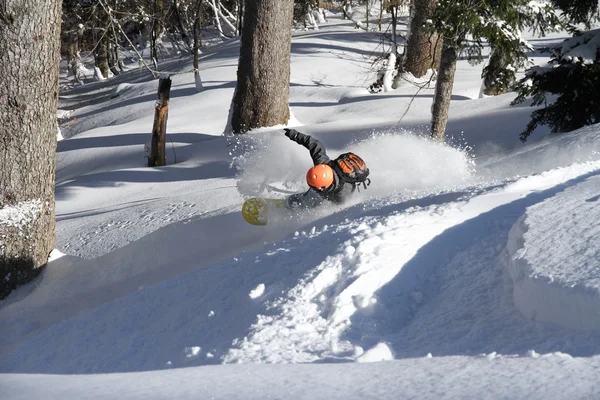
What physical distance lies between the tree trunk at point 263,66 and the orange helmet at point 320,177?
220 inches

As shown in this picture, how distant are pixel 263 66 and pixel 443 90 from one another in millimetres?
3970

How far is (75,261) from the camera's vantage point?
6.42m

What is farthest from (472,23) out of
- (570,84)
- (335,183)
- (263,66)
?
(263,66)

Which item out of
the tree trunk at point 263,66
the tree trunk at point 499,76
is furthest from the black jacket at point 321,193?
the tree trunk at point 499,76

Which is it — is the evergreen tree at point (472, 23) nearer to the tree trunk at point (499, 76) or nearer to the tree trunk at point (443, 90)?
the tree trunk at point (443, 90)

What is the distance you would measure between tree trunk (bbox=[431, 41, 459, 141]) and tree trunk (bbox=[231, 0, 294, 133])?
369cm

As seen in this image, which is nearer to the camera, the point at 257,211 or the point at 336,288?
the point at 336,288

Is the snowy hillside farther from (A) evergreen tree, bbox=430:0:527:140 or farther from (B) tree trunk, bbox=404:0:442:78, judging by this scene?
(B) tree trunk, bbox=404:0:442:78

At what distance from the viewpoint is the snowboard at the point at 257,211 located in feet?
20.6

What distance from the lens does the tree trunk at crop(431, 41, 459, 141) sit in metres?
8.52

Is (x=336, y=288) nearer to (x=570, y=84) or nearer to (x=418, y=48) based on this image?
(x=570, y=84)

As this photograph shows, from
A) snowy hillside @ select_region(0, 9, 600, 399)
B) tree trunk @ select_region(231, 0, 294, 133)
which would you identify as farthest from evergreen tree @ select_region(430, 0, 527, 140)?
tree trunk @ select_region(231, 0, 294, 133)

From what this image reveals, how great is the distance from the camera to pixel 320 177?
6129mm

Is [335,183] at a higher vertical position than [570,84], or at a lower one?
lower
